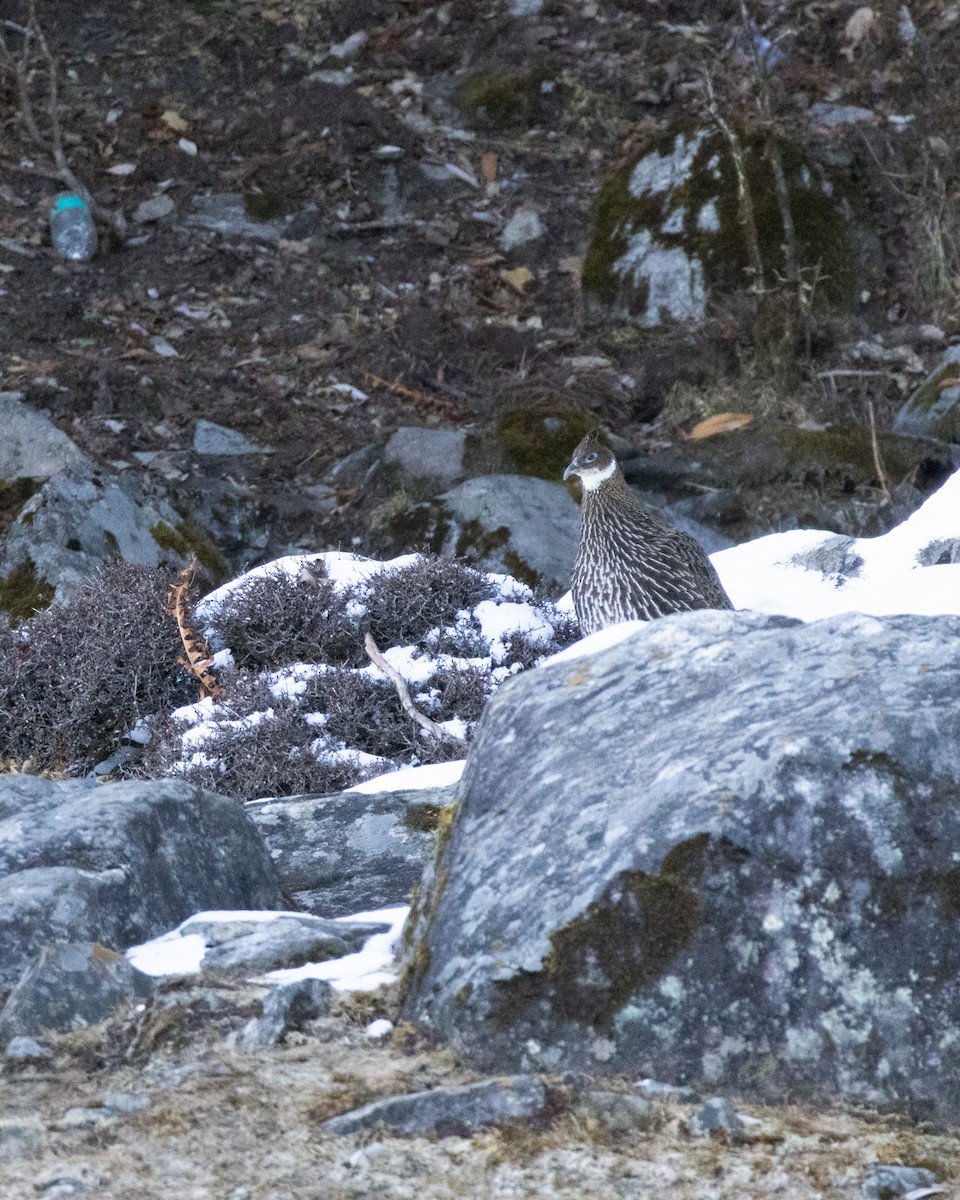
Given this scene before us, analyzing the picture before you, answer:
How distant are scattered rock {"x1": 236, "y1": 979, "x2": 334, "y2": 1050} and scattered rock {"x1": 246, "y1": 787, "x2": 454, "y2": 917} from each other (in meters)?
1.19

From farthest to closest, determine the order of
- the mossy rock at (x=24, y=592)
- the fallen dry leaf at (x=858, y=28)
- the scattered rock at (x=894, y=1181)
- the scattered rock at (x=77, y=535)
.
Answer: the fallen dry leaf at (x=858, y=28), the scattered rock at (x=77, y=535), the mossy rock at (x=24, y=592), the scattered rock at (x=894, y=1181)

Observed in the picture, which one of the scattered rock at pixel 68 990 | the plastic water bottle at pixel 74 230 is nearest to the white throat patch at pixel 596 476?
the scattered rock at pixel 68 990

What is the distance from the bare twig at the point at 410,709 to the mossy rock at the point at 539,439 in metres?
4.41

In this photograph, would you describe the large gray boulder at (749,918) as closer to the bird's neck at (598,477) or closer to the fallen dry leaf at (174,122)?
the bird's neck at (598,477)

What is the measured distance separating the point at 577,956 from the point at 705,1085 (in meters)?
0.29

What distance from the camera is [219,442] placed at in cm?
1330

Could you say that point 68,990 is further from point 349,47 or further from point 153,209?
point 349,47

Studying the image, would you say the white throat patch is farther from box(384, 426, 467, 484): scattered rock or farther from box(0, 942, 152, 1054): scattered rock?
box(384, 426, 467, 484): scattered rock

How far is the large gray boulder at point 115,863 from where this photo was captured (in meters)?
3.18

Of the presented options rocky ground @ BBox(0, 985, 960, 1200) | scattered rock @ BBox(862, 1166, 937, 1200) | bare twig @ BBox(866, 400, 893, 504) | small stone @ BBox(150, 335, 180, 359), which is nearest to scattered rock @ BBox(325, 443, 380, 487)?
small stone @ BBox(150, 335, 180, 359)

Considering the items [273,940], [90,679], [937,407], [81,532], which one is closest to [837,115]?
[937,407]

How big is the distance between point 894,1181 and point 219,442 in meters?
11.7

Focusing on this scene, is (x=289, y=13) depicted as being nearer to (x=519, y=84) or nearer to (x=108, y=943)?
(x=519, y=84)

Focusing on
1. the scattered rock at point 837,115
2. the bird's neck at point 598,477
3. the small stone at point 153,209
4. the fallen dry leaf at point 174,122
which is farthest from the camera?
the fallen dry leaf at point 174,122
